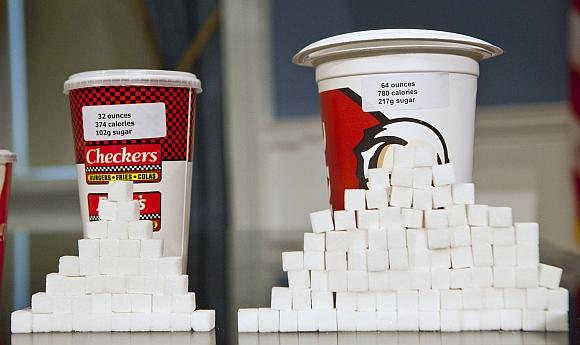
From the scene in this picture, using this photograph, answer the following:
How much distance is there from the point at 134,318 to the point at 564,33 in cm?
204

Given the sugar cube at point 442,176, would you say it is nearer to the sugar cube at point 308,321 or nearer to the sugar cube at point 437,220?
the sugar cube at point 437,220

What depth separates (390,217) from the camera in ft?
2.20

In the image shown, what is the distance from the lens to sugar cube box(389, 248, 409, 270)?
0.66 meters

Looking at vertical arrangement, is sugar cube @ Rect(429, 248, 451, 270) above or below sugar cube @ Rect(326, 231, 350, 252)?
below

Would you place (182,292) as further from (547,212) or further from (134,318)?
(547,212)

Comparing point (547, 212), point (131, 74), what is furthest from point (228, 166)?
point (131, 74)

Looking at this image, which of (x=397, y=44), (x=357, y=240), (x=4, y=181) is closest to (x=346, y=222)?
(x=357, y=240)

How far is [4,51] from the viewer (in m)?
3.20

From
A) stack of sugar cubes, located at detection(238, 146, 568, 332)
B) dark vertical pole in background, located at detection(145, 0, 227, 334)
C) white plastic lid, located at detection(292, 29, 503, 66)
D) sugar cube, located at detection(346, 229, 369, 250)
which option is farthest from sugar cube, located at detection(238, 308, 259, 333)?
dark vertical pole in background, located at detection(145, 0, 227, 334)

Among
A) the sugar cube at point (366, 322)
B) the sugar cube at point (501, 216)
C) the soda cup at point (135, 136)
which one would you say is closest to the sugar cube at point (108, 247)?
the soda cup at point (135, 136)

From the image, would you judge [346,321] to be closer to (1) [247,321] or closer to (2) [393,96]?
(1) [247,321]

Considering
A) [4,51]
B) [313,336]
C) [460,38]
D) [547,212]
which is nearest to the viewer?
[313,336]

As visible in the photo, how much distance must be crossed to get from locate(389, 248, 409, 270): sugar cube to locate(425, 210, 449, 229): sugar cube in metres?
0.03

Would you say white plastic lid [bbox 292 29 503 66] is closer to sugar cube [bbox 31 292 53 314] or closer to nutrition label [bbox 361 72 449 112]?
nutrition label [bbox 361 72 449 112]
